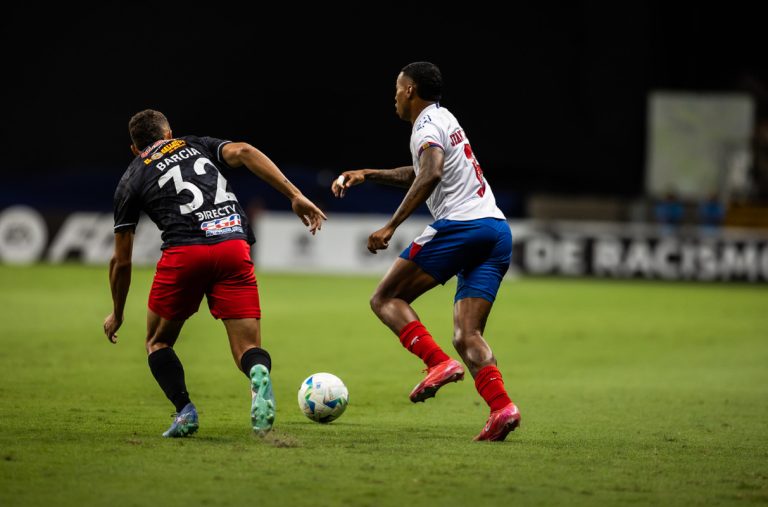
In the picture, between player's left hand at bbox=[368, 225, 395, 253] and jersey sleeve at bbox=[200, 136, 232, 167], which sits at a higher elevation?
A: jersey sleeve at bbox=[200, 136, 232, 167]

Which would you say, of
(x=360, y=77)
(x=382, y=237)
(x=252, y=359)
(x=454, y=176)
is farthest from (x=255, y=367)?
(x=360, y=77)

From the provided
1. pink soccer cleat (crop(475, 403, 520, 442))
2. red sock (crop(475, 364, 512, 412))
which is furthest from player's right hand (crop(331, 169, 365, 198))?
pink soccer cleat (crop(475, 403, 520, 442))

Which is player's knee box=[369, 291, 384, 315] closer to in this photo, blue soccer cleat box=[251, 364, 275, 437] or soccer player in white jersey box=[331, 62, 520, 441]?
soccer player in white jersey box=[331, 62, 520, 441]

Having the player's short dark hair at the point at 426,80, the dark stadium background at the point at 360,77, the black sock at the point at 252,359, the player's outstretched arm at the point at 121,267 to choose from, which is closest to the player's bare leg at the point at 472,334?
the black sock at the point at 252,359

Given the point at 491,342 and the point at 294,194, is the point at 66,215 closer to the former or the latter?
the point at 491,342

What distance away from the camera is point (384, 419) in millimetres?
7730

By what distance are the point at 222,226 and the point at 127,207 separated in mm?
573

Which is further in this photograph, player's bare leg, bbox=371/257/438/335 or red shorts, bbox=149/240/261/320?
player's bare leg, bbox=371/257/438/335

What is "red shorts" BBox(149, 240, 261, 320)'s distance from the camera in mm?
6477

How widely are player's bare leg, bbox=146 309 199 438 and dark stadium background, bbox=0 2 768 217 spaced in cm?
2577

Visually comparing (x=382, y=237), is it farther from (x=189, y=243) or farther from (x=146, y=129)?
(x=146, y=129)

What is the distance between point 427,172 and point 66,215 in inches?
862

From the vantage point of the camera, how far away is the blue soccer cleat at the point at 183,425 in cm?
650

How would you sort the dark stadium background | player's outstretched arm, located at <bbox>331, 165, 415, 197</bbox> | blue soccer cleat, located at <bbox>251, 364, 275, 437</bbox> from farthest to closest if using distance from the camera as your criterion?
the dark stadium background < player's outstretched arm, located at <bbox>331, 165, 415, 197</bbox> < blue soccer cleat, located at <bbox>251, 364, 275, 437</bbox>
